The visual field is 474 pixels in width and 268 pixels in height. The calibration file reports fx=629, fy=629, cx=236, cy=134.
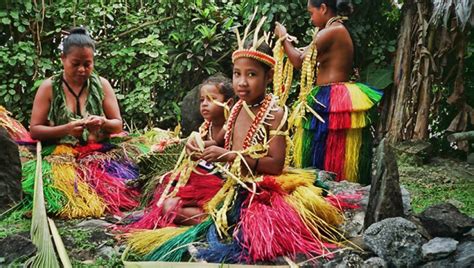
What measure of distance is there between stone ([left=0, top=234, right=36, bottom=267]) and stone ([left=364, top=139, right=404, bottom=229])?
1609mm

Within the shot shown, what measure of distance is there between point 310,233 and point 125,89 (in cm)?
482

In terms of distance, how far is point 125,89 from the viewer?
7379mm

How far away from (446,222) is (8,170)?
245 cm

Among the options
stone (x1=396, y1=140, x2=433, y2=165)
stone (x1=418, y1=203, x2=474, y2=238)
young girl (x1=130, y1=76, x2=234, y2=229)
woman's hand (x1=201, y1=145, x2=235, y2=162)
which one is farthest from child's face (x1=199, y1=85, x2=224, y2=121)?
stone (x1=396, y1=140, x2=433, y2=165)

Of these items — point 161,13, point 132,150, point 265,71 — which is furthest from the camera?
point 161,13

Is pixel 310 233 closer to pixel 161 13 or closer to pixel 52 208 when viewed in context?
pixel 52 208

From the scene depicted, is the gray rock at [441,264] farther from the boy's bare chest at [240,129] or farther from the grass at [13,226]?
the grass at [13,226]

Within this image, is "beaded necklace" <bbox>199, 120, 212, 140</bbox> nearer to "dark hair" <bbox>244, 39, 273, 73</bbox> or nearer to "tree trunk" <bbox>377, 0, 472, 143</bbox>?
"dark hair" <bbox>244, 39, 273, 73</bbox>

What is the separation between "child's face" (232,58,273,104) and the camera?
3.15 meters

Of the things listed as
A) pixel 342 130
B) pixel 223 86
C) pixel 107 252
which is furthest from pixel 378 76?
pixel 107 252

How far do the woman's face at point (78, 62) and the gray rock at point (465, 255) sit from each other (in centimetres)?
259

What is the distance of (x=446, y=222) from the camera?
2.97m

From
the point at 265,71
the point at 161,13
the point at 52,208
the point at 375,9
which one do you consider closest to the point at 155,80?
the point at 161,13

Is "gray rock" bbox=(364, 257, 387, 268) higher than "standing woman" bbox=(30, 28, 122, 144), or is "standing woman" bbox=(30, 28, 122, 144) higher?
"standing woman" bbox=(30, 28, 122, 144)
